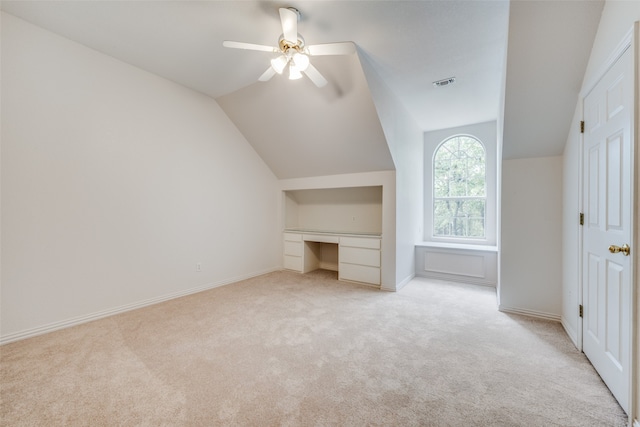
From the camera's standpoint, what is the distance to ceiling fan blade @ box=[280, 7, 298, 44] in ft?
6.30

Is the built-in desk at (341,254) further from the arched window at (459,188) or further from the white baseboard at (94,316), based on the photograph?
the arched window at (459,188)

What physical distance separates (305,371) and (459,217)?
4.10 metres

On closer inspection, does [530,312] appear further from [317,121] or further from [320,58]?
[320,58]

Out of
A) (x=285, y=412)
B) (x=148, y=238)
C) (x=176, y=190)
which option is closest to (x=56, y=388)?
(x=285, y=412)

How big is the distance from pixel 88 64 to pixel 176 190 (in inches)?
60.1

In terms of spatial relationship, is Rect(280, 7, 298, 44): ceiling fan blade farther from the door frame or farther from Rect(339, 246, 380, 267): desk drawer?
Rect(339, 246, 380, 267): desk drawer

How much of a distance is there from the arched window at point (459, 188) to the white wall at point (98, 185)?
3840 mm

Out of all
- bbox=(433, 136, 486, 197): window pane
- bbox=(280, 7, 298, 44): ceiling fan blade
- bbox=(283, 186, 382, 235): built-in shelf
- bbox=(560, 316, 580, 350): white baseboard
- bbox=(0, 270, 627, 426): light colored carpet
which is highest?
bbox=(280, 7, 298, 44): ceiling fan blade

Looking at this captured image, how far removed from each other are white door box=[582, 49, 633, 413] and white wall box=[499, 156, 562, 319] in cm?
61

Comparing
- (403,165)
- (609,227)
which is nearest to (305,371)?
(609,227)

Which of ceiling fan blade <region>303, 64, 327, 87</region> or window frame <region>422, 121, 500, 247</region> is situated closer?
ceiling fan blade <region>303, 64, 327, 87</region>

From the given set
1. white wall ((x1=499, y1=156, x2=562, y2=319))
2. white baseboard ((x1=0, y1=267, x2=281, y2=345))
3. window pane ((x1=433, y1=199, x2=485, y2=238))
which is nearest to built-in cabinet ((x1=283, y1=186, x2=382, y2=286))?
window pane ((x1=433, y1=199, x2=485, y2=238))

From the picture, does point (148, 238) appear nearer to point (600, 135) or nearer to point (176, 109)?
point (176, 109)

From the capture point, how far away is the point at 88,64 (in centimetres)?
264
